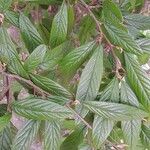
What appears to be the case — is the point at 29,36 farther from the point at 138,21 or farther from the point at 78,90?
the point at 138,21

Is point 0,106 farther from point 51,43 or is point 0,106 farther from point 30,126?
point 51,43

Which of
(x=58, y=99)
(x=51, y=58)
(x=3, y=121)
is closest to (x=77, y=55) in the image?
(x=51, y=58)

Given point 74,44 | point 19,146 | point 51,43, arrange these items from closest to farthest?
1. point 19,146
2. point 51,43
3. point 74,44

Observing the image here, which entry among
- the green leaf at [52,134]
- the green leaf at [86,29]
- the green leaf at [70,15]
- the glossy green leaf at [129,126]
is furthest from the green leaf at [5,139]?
the green leaf at [86,29]

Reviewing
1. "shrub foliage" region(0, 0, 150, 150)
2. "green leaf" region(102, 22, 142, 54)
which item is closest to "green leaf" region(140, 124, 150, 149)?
"shrub foliage" region(0, 0, 150, 150)

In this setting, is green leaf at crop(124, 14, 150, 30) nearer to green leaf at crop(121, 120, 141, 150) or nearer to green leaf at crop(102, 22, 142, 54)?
green leaf at crop(102, 22, 142, 54)

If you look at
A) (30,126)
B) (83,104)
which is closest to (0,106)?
(30,126)

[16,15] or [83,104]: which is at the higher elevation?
[16,15]
